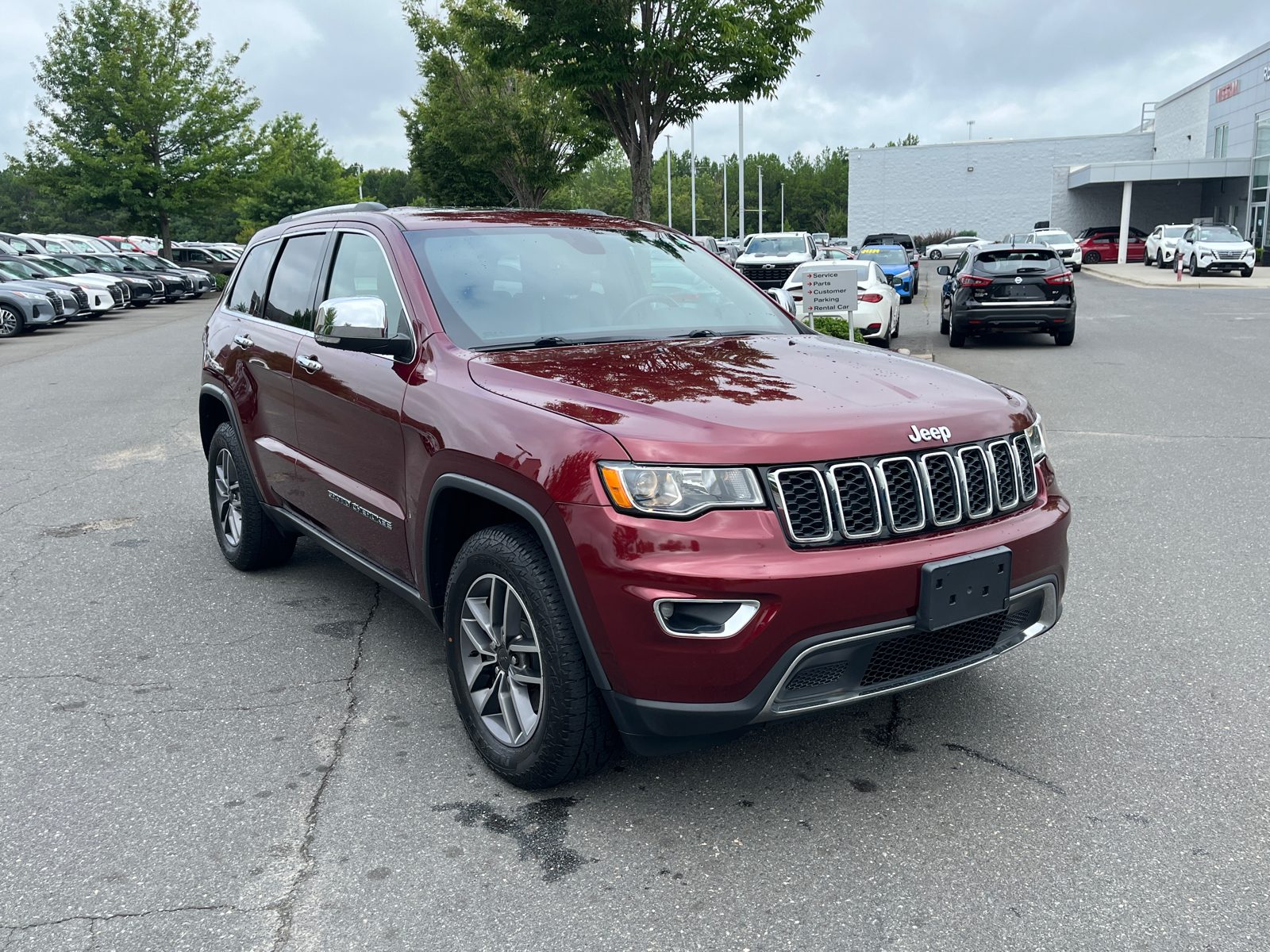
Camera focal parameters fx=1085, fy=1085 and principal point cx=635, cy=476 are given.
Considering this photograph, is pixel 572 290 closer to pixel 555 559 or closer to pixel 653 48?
pixel 555 559

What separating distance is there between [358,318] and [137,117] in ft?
126

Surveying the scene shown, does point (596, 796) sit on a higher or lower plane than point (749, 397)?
lower

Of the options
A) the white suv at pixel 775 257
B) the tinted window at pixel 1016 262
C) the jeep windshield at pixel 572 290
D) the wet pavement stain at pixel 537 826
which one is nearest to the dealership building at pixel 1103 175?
the white suv at pixel 775 257

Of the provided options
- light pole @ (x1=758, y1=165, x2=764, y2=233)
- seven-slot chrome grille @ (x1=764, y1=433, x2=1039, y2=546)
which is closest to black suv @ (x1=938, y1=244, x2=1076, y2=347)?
seven-slot chrome grille @ (x1=764, y1=433, x2=1039, y2=546)

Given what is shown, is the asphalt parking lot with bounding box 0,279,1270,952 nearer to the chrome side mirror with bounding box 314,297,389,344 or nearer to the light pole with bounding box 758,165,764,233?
the chrome side mirror with bounding box 314,297,389,344

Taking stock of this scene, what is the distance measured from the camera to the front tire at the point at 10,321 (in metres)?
21.8

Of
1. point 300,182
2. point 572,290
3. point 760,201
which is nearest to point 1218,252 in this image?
point 572,290

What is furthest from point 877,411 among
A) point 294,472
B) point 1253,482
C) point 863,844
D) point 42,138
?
point 42,138

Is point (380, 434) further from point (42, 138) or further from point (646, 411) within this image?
point (42, 138)

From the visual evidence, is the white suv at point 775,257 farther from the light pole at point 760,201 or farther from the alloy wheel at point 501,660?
the light pole at point 760,201

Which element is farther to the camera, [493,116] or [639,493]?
[493,116]

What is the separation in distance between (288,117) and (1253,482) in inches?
2532

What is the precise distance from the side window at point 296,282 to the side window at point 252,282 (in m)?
0.12

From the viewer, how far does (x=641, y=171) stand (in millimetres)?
17797
